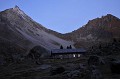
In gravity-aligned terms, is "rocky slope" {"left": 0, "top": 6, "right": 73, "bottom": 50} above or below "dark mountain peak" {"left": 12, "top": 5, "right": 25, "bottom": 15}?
below

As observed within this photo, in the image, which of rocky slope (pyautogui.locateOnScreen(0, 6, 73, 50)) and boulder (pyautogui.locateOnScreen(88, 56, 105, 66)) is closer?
boulder (pyautogui.locateOnScreen(88, 56, 105, 66))

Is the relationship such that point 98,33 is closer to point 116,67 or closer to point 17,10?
point 17,10

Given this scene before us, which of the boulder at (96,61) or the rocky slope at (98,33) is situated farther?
the rocky slope at (98,33)

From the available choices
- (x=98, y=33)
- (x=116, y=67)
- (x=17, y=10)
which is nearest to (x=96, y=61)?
(x=116, y=67)

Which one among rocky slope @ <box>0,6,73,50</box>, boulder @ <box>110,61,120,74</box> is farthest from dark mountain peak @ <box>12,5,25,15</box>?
boulder @ <box>110,61,120,74</box>

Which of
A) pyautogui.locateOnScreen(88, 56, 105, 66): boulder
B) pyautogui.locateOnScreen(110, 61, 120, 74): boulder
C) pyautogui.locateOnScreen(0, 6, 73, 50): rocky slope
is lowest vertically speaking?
pyautogui.locateOnScreen(110, 61, 120, 74): boulder

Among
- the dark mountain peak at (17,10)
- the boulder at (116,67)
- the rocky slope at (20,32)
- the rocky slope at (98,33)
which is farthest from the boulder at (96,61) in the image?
the dark mountain peak at (17,10)

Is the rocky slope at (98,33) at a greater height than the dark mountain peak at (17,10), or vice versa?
the dark mountain peak at (17,10)

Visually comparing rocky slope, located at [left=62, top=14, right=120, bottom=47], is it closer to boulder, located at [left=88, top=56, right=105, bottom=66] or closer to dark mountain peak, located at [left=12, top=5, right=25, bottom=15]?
dark mountain peak, located at [left=12, top=5, right=25, bottom=15]

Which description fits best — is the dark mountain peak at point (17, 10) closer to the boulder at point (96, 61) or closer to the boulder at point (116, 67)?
the boulder at point (96, 61)

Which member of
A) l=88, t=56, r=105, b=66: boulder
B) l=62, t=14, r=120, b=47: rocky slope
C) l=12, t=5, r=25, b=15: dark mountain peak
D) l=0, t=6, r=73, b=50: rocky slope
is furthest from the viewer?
l=12, t=5, r=25, b=15: dark mountain peak

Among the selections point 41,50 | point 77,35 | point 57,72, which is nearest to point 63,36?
point 77,35

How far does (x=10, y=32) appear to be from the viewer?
130m

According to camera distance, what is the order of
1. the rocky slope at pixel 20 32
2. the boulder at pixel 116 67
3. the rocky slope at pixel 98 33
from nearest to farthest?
the boulder at pixel 116 67 → the rocky slope at pixel 20 32 → the rocky slope at pixel 98 33
